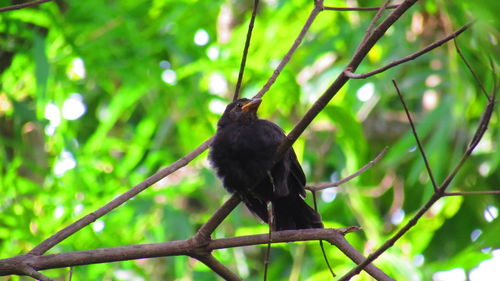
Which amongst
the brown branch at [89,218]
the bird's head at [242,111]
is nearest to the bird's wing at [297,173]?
the bird's head at [242,111]

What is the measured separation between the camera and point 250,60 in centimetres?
630

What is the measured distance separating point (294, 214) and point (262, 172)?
1.00 ft

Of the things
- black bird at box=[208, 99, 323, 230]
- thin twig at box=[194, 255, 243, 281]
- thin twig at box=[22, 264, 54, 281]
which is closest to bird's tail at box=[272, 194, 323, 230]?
black bird at box=[208, 99, 323, 230]

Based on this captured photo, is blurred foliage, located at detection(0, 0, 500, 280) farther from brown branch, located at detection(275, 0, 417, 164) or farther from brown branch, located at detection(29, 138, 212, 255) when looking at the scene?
brown branch, located at detection(275, 0, 417, 164)

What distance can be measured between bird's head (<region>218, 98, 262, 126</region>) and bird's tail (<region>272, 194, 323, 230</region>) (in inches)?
17.5

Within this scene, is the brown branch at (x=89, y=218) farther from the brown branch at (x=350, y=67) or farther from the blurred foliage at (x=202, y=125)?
the blurred foliage at (x=202, y=125)

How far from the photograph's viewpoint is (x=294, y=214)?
330 centimetres

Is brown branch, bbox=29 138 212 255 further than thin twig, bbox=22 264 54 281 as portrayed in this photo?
Yes

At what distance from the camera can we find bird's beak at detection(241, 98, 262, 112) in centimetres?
355

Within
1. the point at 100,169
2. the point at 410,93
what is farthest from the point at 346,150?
the point at 100,169

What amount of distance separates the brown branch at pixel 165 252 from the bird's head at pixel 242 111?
3.62 feet

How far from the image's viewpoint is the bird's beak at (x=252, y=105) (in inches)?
140

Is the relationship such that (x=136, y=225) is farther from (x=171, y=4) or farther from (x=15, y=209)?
(x=171, y=4)

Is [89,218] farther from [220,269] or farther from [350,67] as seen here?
[350,67]
